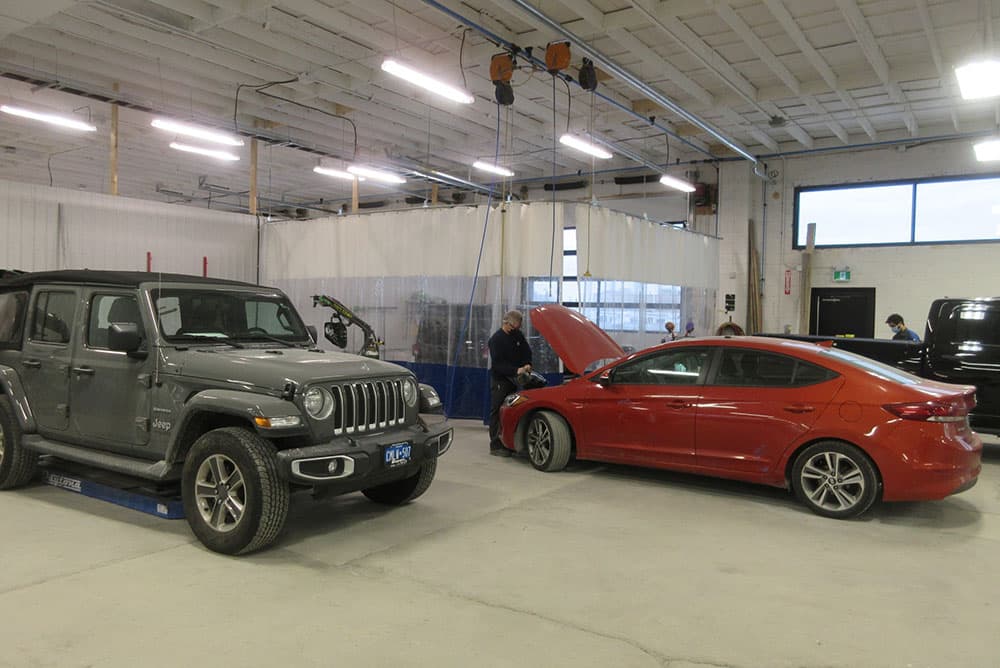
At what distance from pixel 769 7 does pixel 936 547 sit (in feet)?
20.9

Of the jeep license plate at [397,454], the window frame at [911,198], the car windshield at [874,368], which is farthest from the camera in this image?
the window frame at [911,198]

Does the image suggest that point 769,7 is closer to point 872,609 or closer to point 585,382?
point 585,382

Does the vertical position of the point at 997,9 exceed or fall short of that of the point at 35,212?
it exceeds it

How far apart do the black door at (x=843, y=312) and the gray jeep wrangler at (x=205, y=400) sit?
37.4 ft

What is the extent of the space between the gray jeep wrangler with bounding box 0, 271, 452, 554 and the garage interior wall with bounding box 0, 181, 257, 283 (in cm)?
427

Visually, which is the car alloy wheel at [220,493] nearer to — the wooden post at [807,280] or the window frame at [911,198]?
the wooden post at [807,280]

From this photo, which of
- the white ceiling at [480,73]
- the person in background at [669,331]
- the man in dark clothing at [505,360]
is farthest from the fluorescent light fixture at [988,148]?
the man in dark clothing at [505,360]

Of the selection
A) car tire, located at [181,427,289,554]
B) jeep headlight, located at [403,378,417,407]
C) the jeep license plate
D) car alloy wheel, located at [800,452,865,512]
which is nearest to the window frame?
car alloy wheel, located at [800,452,865,512]

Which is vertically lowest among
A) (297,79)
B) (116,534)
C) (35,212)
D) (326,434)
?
(116,534)

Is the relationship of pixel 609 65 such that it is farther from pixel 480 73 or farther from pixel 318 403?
pixel 318 403

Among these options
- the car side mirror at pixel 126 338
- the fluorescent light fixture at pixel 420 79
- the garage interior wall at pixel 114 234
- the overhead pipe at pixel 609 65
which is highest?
the overhead pipe at pixel 609 65

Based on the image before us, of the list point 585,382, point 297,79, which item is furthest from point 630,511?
point 297,79

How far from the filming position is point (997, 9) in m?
8.30

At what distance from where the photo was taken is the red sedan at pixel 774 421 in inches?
198
